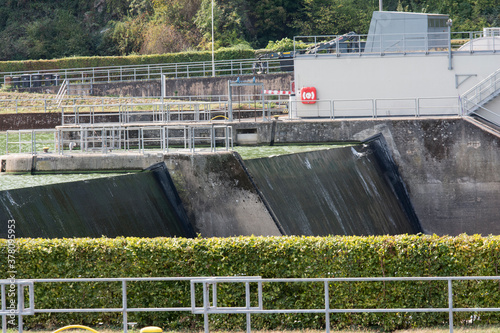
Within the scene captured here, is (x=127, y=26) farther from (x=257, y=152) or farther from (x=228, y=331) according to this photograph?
(x=228, y=331)

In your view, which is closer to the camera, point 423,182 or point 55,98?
point 423,182

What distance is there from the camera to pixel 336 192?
2275cm

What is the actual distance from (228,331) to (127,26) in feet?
159

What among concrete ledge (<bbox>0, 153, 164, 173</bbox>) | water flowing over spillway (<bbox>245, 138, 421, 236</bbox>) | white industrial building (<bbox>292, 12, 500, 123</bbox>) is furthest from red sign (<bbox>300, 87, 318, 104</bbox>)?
concrete ledge (<bbox>0, 153, 164, 173</bbox>)

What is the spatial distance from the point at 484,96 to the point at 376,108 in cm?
486

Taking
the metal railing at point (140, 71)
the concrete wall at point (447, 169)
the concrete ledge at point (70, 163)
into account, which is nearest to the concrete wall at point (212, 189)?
the concrete ledge at point (70, 163)

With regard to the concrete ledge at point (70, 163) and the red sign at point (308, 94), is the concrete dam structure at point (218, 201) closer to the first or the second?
the concrete ledge at point (70, 163)

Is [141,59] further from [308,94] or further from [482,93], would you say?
[482,93]

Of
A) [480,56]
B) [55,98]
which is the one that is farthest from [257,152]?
[55,98]

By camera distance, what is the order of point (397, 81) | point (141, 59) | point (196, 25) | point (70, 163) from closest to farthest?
point (70, 163), point (397, 81), point (141, 59), point (196, 25)

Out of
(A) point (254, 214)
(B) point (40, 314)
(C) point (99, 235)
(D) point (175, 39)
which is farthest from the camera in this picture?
(D) point (175, 39)

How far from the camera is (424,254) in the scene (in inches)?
526

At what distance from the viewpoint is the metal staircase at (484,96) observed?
3012 cm

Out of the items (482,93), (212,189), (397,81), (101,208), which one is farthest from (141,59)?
(101,208)
